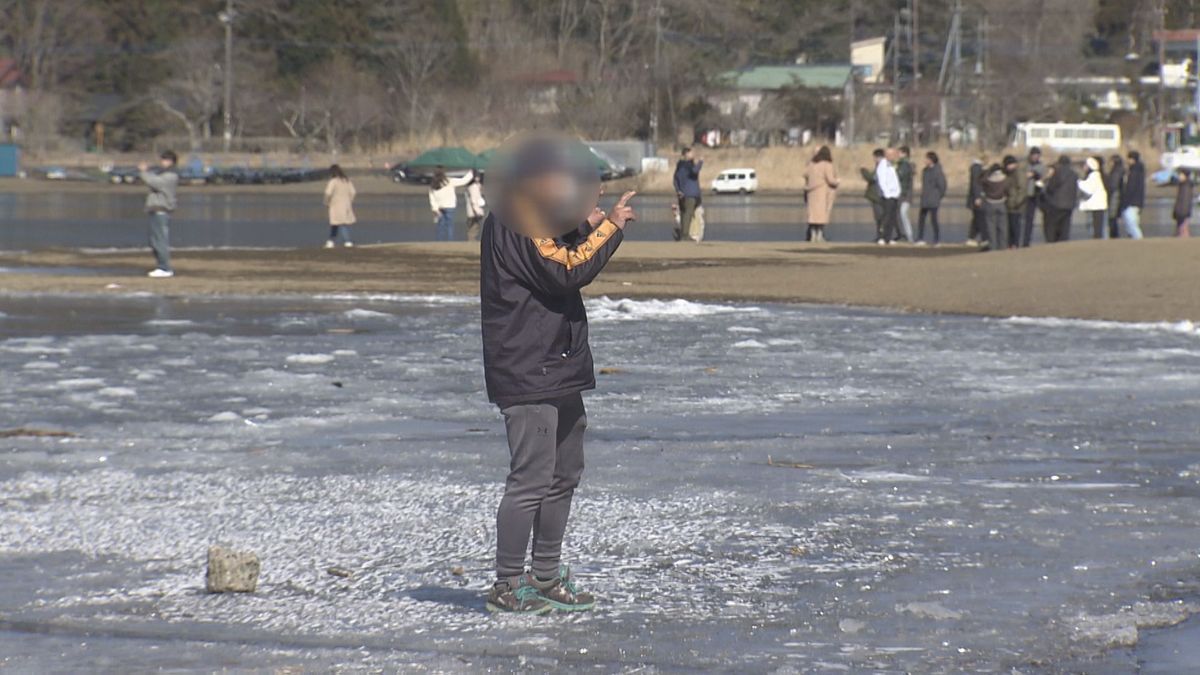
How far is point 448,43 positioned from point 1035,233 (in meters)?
60.9

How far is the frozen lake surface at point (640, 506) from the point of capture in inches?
240

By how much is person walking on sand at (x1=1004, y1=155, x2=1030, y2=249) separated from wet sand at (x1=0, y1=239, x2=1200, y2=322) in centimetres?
137

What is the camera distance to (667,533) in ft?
25.4

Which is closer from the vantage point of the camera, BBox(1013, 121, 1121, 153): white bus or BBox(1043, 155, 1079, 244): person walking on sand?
BBox(1043, 155, 1079, 244): person walking on sand

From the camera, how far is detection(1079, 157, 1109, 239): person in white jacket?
1214 inches

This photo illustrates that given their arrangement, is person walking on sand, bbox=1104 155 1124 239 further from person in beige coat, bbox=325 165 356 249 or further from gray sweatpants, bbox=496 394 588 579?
gray sweatpants, bbox=496 394 588 579

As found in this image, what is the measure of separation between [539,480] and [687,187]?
81.9 ft

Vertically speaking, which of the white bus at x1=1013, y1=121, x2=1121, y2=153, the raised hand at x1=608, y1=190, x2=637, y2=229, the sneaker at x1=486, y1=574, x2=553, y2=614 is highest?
the white bus at x1=1013, y1=121, x2=1121, y2=153

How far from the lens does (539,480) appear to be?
21.0ft

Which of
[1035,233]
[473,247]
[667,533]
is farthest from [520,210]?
[1035,233]

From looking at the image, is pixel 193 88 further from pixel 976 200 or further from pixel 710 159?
pixel 976 200

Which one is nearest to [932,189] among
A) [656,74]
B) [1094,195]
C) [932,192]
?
[932,192]

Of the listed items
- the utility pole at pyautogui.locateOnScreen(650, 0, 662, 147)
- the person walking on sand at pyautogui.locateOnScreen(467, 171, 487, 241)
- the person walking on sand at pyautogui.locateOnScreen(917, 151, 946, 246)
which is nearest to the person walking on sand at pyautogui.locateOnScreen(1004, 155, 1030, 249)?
the person walking on sand at pyautogui.locateOnScreen(917, 151, 946, 246)

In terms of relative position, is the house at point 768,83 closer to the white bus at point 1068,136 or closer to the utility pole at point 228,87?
the white bus at point 1068,136
